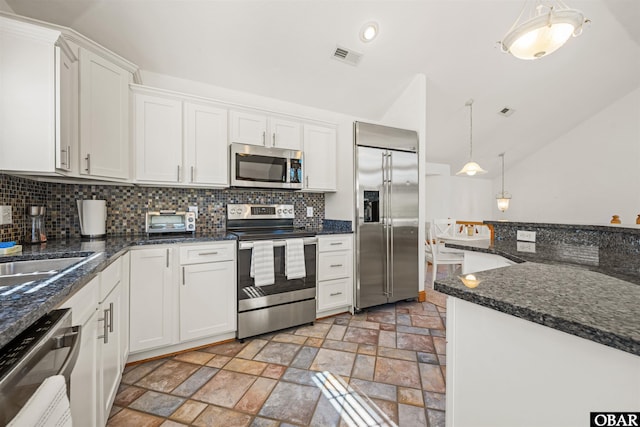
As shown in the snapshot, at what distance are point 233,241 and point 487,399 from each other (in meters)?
1.98

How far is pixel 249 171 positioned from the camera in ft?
8.70

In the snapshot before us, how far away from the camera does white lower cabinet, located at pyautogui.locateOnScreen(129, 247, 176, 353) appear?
6.32ft

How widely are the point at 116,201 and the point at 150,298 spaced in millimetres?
1045

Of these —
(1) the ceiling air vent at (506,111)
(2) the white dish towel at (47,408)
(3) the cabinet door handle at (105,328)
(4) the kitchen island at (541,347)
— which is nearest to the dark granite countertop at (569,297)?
(4) the kitchen island at (541,347)

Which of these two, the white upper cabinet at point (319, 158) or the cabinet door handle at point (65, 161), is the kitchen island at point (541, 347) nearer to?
the cabinet door handle at point (65, 161)

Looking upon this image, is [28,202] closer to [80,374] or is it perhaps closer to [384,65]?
[80,374]

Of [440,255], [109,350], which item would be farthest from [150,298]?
[440,255]

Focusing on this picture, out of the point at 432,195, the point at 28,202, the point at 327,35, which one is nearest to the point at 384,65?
the point at 327,35

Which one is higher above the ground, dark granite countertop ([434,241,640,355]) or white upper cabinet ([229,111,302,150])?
white upper cabinet ([229,111,302,150])

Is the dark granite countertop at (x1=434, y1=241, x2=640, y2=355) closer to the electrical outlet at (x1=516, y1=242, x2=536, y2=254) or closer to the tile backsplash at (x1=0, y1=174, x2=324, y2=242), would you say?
the electrical outlet at (x1=516, y1=242, x2=536, y2=254)

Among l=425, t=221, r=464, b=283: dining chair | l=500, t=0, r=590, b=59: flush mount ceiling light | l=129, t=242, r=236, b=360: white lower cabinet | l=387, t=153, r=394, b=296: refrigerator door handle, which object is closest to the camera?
l=500, t=0, r=590, b=59: flush mount ceiling light

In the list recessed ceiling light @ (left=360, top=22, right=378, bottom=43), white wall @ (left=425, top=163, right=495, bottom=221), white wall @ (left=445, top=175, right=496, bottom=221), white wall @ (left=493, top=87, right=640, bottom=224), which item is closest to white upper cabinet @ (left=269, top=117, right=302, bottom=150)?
recessed ceiling light @ (left=360, top=22, right=378, bottom=43)

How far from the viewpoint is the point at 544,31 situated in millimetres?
1564

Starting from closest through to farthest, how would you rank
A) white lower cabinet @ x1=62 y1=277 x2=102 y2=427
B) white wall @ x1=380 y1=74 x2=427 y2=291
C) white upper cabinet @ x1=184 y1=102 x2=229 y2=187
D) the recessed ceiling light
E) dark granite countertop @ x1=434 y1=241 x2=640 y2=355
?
dark granite countertop @ x1=434 y1=241 x2=640 y2=355 < white lower cabinet @ x1=62 y1=277 x2=102 y2=427 < white upper cabinet @ x1=184 y1=102 x2=229 y2=187 < the recessed ceiling light < white wall @ x1=380 y1=74 x2=427 y2=291
